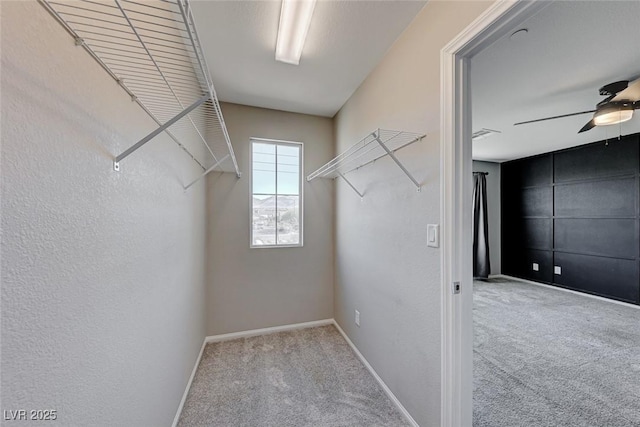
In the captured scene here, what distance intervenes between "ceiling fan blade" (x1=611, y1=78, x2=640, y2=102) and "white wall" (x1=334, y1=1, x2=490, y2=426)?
1.94 metres

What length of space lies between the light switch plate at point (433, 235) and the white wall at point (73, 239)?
1.45m

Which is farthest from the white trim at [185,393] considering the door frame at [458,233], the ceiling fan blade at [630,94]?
the ceiling fan blade at [630,94]

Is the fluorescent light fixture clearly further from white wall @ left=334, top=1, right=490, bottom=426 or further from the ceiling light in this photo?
the ceiling light

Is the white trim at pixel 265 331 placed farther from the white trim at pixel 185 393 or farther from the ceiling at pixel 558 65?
the ceiling at pixel 558 65

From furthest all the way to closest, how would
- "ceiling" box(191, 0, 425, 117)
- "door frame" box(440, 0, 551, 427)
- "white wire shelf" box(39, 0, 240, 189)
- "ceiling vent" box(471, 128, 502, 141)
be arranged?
"ceiling vent" box(471, 128, 502, 141) < "ceiling" box(191, 0, 425, 117) < "door frame" box(440, 0, 551, 427) < "white wire shelf" box(39, 0, 240, 189)

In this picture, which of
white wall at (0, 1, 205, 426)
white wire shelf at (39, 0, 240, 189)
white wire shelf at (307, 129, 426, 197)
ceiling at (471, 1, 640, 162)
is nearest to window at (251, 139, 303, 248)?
white wire shelf at (307, 129, 426, 197)

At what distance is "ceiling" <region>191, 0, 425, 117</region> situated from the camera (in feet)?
4.67

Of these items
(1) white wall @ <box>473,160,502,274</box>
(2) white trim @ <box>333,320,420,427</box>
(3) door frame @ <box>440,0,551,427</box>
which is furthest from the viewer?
(1) white wall @ <box>473,160,502,274</box>

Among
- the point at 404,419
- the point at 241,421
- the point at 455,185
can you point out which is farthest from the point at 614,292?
the point at 241,421

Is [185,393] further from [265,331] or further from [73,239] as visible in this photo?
[73,239]

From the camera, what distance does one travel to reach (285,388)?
1.83 m

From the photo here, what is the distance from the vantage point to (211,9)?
1.42 m

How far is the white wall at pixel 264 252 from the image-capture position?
8.45 feet

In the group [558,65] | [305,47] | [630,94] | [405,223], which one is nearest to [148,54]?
[305,47]
